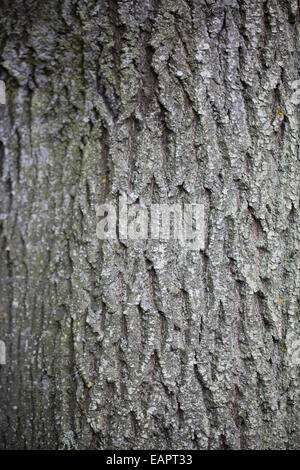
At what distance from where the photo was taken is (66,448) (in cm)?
133

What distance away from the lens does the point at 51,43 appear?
1.27 m

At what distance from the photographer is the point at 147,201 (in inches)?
50.4

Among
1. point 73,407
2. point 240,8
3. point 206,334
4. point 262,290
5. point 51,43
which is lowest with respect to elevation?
point 73,407

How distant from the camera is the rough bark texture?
1.26 meters

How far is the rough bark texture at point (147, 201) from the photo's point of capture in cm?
126

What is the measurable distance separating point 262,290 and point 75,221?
74 cm

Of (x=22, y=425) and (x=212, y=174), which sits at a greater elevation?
(x=212, y=174)

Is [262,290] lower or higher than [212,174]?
lower

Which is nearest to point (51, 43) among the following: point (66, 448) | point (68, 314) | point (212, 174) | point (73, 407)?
point (212, 174)

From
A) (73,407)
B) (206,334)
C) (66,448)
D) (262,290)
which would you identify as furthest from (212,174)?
(66,448)

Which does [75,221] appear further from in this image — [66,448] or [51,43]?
[66,448]

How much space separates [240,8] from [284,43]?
0.20 meters

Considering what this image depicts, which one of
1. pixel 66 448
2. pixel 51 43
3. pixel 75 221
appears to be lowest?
pixel 66 448

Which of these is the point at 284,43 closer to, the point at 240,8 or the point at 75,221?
the point at 240,8
